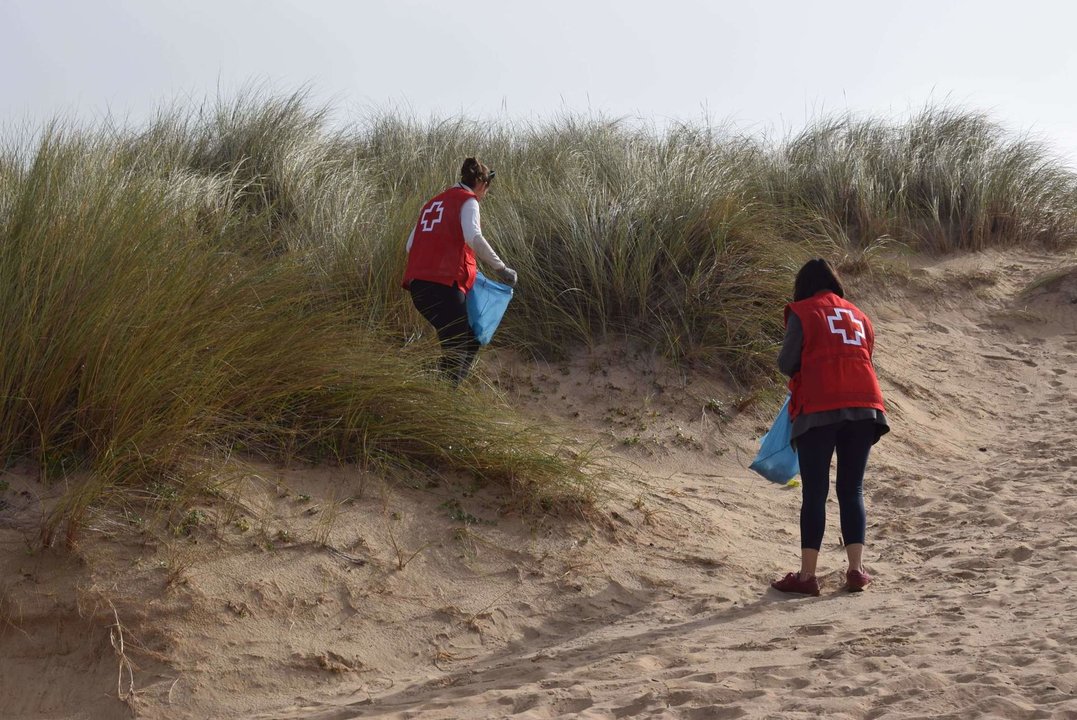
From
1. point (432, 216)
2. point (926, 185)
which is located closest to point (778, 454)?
point (432, 216)

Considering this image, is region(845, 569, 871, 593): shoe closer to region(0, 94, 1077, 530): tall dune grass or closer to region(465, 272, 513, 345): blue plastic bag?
region(0, 94, 1077, 530): tall dune grass

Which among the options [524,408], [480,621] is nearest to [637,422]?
[524,408]

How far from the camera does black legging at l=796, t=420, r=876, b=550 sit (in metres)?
4.94

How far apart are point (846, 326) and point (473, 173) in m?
2.62

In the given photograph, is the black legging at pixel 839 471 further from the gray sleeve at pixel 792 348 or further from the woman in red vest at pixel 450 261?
the woman in red vest at pixel 450 261

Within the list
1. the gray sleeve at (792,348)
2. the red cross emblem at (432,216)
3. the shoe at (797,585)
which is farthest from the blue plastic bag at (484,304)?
the shoe at (797,585)

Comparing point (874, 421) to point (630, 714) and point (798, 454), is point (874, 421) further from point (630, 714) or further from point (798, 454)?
point (630, 714)

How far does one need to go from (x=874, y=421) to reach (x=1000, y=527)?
172 centimetres

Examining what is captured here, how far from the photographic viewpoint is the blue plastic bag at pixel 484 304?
6.55m

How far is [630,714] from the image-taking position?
3.64m

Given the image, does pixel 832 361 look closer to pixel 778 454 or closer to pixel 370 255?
pixel 778 454

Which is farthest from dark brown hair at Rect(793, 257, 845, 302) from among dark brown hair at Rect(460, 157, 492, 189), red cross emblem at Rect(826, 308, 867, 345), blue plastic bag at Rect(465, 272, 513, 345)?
dark brown hair at Rect(460, 157, 492, 189)

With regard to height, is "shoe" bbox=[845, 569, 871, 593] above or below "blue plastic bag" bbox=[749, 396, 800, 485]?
below

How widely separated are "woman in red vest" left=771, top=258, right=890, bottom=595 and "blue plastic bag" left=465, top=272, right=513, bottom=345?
218 centimetres
